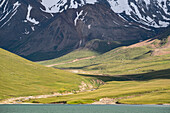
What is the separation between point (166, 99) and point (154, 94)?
68.1ft

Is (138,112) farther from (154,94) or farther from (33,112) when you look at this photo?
(154,94)

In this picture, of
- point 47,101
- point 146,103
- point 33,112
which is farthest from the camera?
point 47,101

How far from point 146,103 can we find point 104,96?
3334cm

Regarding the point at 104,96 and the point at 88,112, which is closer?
the point at 88,112

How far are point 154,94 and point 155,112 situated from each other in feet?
241

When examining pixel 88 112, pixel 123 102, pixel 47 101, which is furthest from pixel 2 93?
pixel 88 112

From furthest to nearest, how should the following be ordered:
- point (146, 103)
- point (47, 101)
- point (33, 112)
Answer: point (47, 101) → point (146, 103) → point (33, 112)

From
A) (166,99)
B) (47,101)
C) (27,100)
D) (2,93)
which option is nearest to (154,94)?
(166,99)

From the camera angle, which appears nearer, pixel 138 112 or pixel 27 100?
pixel 138 112

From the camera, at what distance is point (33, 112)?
12388 centimetres

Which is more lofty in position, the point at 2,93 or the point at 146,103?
→ the point at 2,93

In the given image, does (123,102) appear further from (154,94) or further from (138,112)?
(138,112)

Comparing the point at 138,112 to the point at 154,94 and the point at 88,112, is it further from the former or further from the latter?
the point at 154,94

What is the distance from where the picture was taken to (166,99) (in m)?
176
